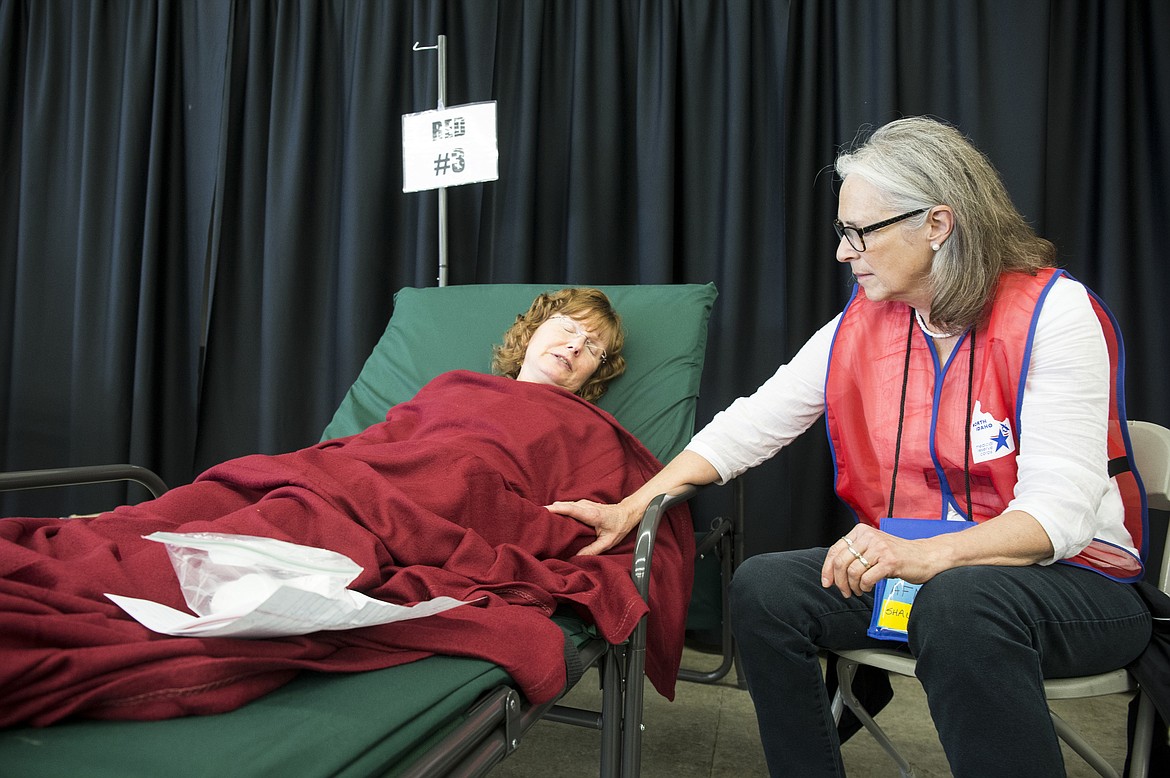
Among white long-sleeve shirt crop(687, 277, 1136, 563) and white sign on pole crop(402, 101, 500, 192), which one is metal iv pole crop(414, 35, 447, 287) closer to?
white sign on pole crop(402, 101, 500, 192)

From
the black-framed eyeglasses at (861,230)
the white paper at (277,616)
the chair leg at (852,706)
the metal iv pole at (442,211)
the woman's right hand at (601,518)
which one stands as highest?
the metal iv pole at (442,211)

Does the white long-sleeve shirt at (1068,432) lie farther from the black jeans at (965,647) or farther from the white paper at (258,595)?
the white paper at (258,595)

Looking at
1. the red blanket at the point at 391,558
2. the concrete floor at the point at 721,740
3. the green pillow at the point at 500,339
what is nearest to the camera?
the red blanket at the point at 391,558

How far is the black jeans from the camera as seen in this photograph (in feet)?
3.48

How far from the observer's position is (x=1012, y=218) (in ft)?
4.50

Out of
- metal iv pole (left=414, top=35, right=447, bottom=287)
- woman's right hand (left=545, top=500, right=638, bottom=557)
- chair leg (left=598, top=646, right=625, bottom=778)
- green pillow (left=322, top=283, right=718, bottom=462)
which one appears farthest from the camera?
metal iv pole (left=414, top=35, right=447, bottom=287)

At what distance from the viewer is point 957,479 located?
4.38 feet

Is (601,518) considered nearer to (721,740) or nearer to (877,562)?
(877,562)

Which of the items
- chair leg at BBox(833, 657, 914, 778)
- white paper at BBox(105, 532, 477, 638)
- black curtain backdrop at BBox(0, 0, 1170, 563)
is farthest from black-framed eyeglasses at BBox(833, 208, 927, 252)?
black curtain backdrop at BBox(0, 0, 1170, 563)

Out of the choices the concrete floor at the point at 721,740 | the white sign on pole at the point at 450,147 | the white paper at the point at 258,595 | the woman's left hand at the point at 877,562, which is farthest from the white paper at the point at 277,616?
the white sign on pole at the point at 450,147

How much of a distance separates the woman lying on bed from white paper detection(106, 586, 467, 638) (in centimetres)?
1

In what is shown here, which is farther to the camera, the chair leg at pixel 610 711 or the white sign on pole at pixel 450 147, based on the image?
the white sign on pole at pixel 450 147

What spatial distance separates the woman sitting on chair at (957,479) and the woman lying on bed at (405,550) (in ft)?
0.45

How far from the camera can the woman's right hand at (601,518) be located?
1437 mm
